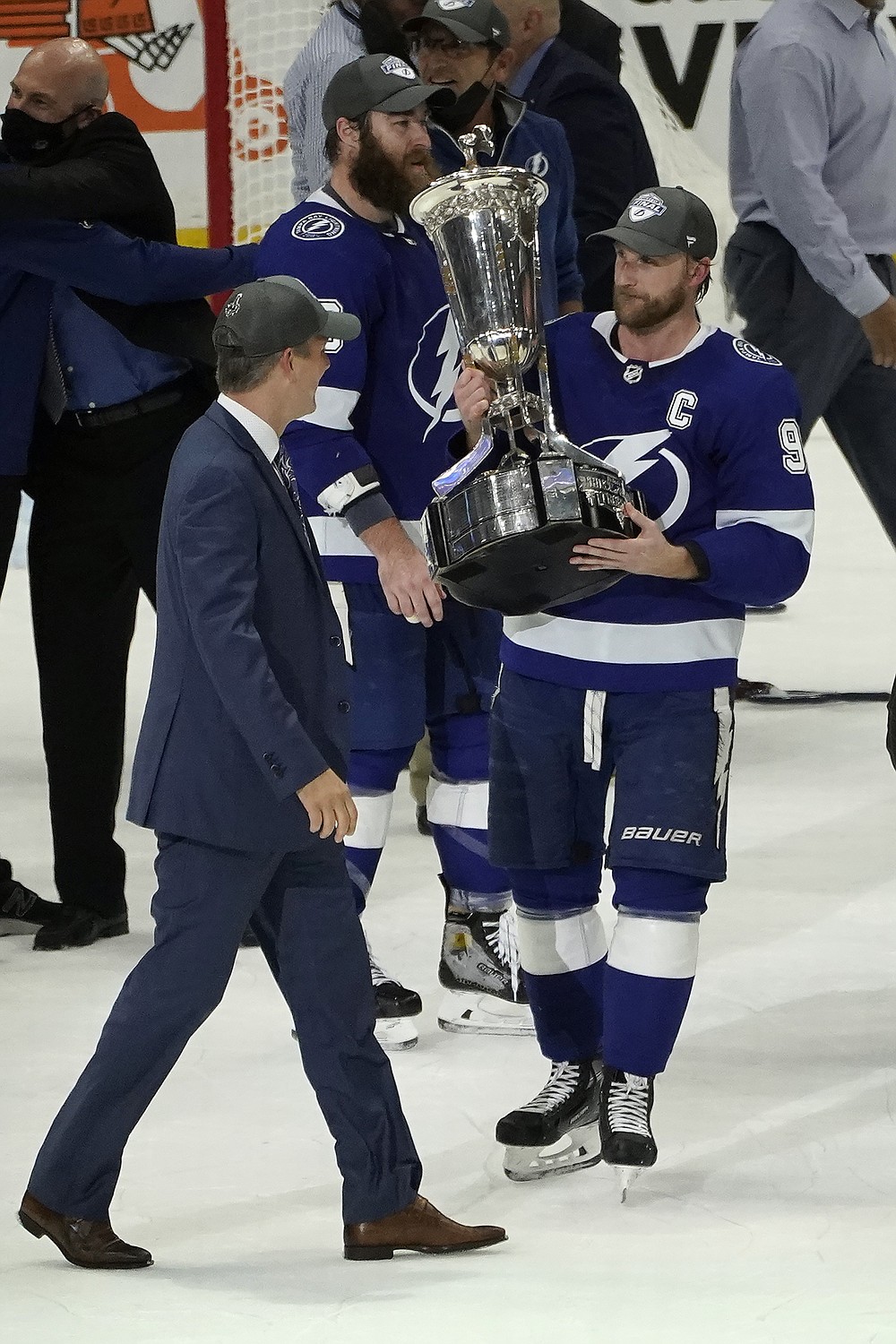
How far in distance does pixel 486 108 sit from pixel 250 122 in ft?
18.3

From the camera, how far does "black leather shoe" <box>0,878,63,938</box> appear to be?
4438mm

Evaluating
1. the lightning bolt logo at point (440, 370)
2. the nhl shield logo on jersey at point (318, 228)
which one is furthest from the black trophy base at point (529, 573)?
the nhl shield logo on jersey at point (318, 228)

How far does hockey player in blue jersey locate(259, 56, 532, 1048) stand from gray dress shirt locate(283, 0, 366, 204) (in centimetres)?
146

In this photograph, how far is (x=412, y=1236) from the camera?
2895mm

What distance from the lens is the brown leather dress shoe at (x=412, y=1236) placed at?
2885 mm

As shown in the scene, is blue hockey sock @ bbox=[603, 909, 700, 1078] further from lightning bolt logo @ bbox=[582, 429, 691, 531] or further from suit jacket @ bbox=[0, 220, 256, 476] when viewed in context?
suit jacket @ bbox=[0, 220, 256, 476]

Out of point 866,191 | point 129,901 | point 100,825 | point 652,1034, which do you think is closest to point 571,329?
point 652,1034

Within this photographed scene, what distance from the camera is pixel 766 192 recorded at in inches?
207

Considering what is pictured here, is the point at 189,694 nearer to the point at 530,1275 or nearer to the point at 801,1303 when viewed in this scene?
the point at 530,1275

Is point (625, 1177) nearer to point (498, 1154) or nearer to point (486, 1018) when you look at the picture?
A: point (498, 1154)

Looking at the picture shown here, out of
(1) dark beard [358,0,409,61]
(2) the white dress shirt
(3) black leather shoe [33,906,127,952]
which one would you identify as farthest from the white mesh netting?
(2) the white dress shirt

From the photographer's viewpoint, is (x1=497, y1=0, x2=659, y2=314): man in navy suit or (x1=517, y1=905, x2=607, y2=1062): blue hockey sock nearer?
(x1=517, y1=905, x2=607, y2=1062): blue hockey sock

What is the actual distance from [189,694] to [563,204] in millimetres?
1773

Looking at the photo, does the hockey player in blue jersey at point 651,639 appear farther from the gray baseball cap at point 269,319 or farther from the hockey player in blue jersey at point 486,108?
the hockey player in blue jersey at point 486,108
